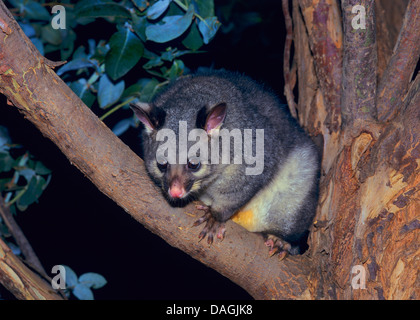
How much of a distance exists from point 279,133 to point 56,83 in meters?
1.68

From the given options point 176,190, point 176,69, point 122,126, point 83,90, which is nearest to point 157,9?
point 176,69

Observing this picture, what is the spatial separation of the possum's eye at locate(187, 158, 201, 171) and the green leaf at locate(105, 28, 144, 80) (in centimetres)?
85

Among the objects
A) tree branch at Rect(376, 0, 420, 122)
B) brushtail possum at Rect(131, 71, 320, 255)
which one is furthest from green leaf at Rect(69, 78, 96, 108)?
tree branch at Rect(376, 0, 420, 122)

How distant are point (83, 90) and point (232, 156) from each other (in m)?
1.37

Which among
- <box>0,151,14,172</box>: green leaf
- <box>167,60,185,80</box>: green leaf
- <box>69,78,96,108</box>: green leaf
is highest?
<box>167,60,185,80</box>: green leaf

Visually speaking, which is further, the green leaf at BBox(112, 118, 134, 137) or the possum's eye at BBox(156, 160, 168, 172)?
the green leaf at BBox(112, 118, 134, 137)

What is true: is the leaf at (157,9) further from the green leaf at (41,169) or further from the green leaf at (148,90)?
the green leaf at (41,169)

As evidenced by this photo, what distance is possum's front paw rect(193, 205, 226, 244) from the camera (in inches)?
121

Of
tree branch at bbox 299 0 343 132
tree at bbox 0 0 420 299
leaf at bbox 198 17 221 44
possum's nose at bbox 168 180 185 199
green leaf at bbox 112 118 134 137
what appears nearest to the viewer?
tree at bbox 0 0 420 299

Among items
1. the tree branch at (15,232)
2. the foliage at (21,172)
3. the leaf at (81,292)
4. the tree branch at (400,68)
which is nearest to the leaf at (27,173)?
the foliage at (21,172)

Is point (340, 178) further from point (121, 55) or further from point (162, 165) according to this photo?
point (121, 55)

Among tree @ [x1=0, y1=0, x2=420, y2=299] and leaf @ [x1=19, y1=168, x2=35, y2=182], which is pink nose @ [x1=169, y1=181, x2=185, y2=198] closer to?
tree @ [x1=0, y1=0, x2=420, y2=299]

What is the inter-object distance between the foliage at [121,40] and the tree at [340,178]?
2.49 feet

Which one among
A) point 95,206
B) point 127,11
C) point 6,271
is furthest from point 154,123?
point 95,206
